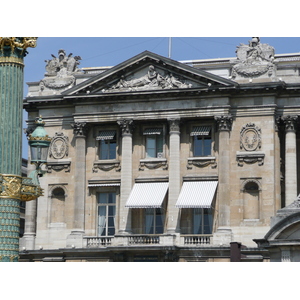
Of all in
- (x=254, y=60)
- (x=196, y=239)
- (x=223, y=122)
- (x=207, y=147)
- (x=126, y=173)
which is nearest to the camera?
(x=196, y=239)

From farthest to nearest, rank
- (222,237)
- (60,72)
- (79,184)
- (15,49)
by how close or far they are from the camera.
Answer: (60,72) → (79,184) → (222,237) → (15,49)

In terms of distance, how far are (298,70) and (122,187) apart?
12256 mm

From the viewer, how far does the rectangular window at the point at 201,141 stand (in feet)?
207

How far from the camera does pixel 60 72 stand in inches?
2623

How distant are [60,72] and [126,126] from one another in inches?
240

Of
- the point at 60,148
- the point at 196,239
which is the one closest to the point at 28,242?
the point at 60,148

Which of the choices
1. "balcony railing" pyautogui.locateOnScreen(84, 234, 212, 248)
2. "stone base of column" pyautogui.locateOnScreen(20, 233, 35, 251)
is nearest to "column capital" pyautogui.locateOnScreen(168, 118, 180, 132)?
"balcony railing" pyautogui.locateOnScreen(84, 234, 212, 248)

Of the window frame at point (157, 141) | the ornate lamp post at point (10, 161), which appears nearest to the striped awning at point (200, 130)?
the window frame at point (157, 141)

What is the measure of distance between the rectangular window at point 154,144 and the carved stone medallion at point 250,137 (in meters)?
4.97

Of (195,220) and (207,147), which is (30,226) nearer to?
(195,220)

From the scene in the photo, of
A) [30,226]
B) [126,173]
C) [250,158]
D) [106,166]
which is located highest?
[250,158]

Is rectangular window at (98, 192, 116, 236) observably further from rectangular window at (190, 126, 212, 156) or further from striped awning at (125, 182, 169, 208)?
rectangular window at (190, 126, 212, 156)

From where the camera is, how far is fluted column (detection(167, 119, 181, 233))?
61.9 meters

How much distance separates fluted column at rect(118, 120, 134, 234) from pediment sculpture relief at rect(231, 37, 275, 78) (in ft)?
23.1
